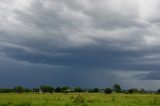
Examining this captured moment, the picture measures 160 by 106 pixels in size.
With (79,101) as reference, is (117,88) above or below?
above

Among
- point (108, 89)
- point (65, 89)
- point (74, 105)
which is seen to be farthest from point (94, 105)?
point (65, 89)

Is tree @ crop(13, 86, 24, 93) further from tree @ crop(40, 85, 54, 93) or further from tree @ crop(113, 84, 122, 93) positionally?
tree @ crop(113, 84, 122, 93)

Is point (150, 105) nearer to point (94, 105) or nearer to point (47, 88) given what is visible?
point (94, 105)

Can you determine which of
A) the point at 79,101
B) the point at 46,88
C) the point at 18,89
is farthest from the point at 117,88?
the point at 79,101

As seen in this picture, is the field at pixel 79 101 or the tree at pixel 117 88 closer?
the field at pixel 79 101

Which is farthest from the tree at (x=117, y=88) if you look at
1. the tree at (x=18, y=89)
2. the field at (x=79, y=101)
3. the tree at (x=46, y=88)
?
the field at (x=79, y=101)

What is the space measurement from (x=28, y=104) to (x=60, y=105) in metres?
5.00

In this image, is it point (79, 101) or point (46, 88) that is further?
point (46, 88)

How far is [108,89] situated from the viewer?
413 feet

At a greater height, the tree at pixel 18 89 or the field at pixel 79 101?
the tree at pixel 18 89

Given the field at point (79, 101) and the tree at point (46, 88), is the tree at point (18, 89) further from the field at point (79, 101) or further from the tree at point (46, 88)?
the field at point (79, 101)

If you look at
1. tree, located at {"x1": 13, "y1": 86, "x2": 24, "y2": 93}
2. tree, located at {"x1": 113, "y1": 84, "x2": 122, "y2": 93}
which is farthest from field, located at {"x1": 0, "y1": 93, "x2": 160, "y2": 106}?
tree, located at {"x1": 113, "y1": 84, "x2": 122, "y2": 93}

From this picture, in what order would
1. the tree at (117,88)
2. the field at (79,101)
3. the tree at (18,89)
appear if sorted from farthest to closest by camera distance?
the tree at (117,88) → the tree at (18,89) → the field at (79,101)

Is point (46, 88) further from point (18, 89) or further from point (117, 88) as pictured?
point (117, 88)
